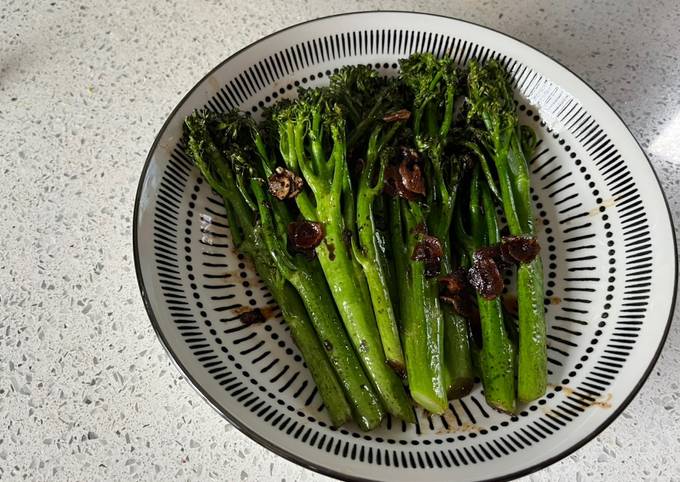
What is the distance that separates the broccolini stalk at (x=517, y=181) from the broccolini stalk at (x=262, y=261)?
1.65 feet

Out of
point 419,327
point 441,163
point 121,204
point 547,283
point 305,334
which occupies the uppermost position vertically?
point 441,163

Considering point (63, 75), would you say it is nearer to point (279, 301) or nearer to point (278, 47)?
point (278, 47)

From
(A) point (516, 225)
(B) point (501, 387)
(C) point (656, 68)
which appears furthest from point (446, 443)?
(C) point (656, 68)

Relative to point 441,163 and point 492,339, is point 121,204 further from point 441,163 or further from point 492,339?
point 492,339

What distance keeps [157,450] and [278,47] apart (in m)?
1.26

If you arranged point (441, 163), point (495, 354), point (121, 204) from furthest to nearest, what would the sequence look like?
point (121, 204), point (441, 163), point (495, 354)

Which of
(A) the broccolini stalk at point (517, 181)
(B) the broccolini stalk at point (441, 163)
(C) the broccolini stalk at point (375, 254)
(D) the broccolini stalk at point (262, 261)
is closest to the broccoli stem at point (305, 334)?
(D) the broccolini stalk at point (262, 261)

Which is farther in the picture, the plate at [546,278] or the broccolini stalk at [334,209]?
the broccolini stalk at [334,209]

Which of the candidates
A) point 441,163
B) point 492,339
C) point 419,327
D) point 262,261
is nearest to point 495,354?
point 492,339

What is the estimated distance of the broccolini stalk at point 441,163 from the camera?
149 cm

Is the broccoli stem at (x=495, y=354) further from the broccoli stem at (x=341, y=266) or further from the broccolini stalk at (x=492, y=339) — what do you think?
the broccoli stem at (x=341, y=266)

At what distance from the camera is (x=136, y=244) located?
56.6 inches

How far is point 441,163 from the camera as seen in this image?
1.62 m

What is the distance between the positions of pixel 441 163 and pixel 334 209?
359 millimetres
